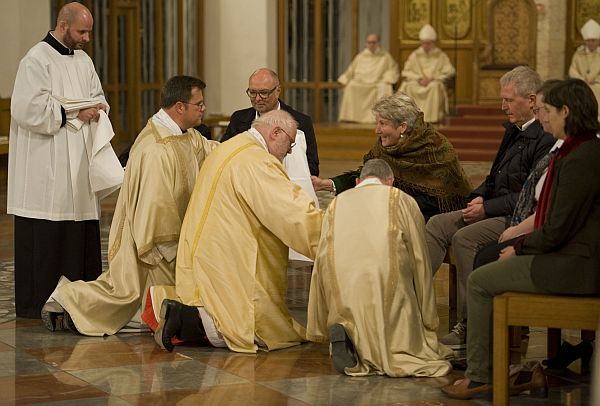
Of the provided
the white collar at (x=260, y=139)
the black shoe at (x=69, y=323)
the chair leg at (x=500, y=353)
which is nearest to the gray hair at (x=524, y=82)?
the white collar at (x=260, y=139)

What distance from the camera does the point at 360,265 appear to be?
561cm

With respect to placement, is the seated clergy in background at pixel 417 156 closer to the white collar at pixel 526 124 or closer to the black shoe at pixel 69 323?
the white collar at pixel 526 124

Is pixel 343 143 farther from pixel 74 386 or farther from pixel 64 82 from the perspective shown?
pixel 74 386

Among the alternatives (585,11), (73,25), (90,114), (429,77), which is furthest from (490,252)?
(585,11)

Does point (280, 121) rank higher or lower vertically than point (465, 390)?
higher

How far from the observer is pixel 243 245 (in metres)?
6.11

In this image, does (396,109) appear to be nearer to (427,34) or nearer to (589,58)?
(589,58)

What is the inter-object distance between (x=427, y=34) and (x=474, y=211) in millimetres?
12699

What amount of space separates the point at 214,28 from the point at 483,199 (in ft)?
43.4

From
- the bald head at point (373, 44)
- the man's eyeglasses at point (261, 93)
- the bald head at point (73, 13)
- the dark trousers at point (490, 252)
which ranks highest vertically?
the bald head at point (73, 13)

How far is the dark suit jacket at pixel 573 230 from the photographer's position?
4.84 m

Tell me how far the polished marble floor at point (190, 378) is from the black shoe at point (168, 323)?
0.07 m

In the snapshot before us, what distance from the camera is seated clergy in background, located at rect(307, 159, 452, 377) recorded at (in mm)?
5559

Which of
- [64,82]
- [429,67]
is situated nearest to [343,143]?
[429,67]
